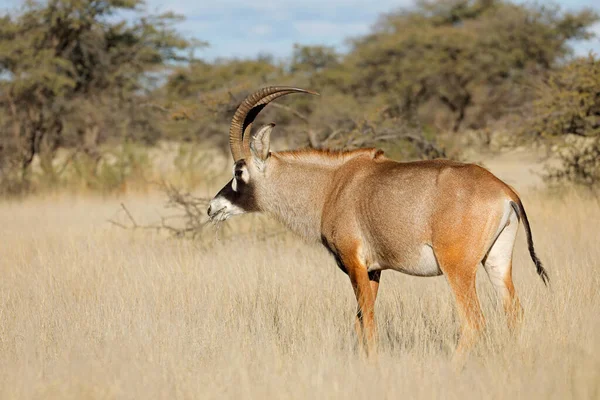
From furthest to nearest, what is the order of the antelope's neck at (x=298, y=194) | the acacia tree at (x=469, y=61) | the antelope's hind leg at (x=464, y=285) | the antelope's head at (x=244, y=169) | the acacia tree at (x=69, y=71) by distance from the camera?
the acacia tree at (x=469, y=61) → the acacia tree at (x=69, y=71) → the antelope's head at (x=244, y=169) → the antelope's neck at (x=298, y=194) → the antelope's hind leg at (x=464, y=285)

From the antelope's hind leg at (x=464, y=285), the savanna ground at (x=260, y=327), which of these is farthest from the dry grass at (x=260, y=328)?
the antelope's hind leg at (x=464, y=285)

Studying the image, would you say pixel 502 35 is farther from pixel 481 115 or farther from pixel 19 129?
pixel 19 129

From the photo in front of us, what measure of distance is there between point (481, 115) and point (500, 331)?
26.7 meters

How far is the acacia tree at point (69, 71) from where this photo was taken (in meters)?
18.2

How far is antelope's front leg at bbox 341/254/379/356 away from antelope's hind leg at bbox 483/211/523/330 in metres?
0.91

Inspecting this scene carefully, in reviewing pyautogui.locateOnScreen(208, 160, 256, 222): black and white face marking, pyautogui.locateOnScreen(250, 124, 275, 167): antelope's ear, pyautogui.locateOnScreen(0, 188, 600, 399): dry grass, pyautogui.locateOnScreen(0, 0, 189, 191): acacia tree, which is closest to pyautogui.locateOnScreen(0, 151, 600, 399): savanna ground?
pyautogui.locateOnScreen(0, 188, 600, 399): dry grass

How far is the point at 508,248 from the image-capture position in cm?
544

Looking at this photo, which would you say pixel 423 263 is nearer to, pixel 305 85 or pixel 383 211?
pixel 383 211

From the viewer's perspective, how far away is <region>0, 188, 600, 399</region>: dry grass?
426 centimetres

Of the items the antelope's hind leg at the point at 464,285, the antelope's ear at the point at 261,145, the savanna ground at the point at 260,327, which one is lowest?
the savanna ground at the point at 260,327

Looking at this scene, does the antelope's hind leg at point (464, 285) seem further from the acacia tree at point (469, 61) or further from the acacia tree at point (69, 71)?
the acacia tree at point (469, 61)

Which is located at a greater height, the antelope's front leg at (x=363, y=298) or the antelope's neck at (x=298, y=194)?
the antelope's neck at (x=298, y=194)

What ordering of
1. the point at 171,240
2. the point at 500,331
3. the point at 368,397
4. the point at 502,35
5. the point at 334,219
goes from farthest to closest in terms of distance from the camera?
1. the point at 502,35
2. the point at 171,240
3. the point at 334,219
4. the point at 500,331
5. the point at 368,397

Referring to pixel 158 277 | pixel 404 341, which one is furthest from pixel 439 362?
pixel 158 277
